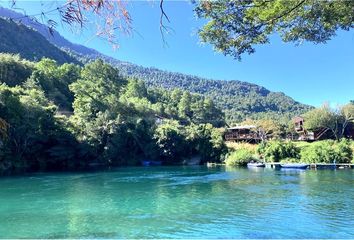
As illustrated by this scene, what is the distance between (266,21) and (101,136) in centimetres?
4661

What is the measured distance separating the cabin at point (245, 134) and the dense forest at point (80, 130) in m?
7.26

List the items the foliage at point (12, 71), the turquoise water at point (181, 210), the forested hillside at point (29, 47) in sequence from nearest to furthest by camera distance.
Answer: the turquoise water at point (181, 210) → the foliage at point (12, 71) → the forested hillside at point (29, 47)

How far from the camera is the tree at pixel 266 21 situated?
755 centimetres

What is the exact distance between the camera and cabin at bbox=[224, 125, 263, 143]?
200ft

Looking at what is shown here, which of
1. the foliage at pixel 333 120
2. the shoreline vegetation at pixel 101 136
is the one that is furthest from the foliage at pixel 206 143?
the foliage at pixel 333 120

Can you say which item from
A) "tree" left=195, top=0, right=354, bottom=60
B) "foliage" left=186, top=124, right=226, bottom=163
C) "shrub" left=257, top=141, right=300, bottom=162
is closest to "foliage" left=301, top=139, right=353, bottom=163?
"shrub" left=257, top=141, right=300, bottom=162

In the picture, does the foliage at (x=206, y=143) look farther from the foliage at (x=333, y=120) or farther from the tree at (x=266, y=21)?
the tree at (x=266, y=21)

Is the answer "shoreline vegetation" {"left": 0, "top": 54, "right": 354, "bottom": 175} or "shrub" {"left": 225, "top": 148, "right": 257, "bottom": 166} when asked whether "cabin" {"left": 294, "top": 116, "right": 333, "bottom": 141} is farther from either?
"shrub" {"left": 225, "top": 148, "right": 257, "bottom": 166}

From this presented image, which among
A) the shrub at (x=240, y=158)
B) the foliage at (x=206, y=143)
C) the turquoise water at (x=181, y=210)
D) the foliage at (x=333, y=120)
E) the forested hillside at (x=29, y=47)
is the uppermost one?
the forested hillside at (x=29, y=47)

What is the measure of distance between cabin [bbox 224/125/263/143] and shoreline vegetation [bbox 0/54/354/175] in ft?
5.07

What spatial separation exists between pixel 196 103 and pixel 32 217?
73.7 metres

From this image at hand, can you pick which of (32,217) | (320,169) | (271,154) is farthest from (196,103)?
(32,217)

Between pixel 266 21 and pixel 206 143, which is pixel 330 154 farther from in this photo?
pixel 266 21

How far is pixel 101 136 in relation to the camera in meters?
52.5
